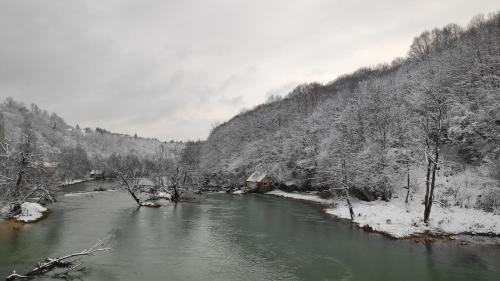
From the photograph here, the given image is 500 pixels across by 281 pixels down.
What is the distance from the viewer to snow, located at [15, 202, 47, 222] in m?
34.2

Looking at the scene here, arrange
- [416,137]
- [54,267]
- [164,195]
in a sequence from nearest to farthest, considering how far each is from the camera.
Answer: [54,267] < [416,137] < [164,195]

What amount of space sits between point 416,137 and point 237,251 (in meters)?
26.1

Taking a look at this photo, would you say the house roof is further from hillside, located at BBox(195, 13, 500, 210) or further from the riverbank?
the riverbank

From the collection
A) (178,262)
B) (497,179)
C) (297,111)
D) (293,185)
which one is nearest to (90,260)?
(178,262)

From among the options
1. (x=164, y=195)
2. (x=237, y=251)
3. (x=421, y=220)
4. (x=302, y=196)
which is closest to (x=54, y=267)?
(x=237, y=251)

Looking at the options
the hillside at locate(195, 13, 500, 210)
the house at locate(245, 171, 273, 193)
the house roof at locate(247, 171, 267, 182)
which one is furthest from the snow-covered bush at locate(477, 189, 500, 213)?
the house roof at locate(247, 171, 267, 182)

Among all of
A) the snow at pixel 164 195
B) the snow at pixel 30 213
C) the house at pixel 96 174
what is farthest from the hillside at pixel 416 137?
the house at pixel 96 174

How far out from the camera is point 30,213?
117 feet

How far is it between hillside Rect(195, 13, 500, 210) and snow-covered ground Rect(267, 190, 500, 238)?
7.66ft

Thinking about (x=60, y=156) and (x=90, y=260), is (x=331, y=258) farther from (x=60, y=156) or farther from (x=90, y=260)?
(x=60, y=156)

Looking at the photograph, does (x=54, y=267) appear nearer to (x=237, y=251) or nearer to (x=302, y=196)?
(x=237, y=251)

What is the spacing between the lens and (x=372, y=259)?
24.3m

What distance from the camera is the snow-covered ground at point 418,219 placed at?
30.0 meters

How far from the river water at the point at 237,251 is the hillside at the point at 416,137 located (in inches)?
358
